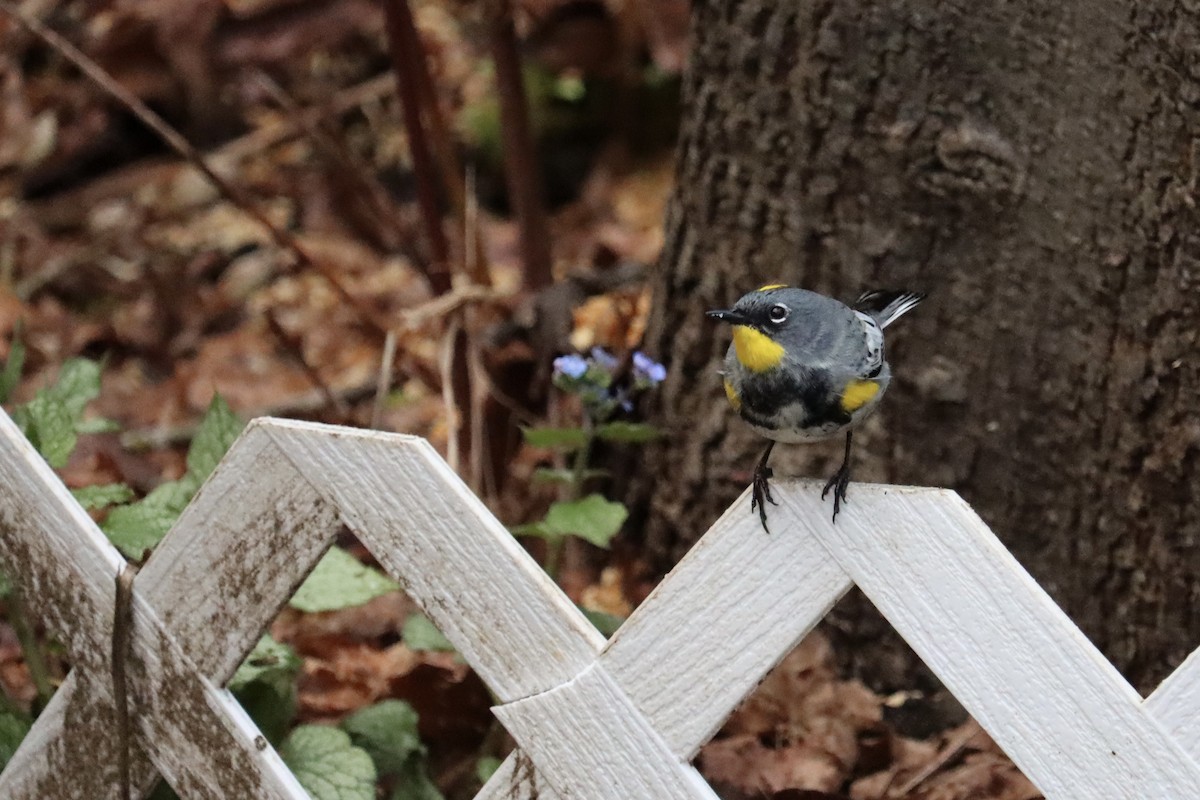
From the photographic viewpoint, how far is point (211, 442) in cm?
222

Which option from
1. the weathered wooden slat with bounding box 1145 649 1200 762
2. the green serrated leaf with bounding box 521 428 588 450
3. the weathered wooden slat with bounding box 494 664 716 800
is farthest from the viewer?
the green serrated leaf with bounding box 521 428 588 450

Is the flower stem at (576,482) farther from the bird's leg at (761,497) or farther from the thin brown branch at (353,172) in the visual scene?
the thin brown branch at (353,172)

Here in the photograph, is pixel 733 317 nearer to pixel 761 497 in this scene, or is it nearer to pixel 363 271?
pixel 761 497

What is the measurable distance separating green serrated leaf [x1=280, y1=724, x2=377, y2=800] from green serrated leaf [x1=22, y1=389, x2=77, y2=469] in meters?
0.59

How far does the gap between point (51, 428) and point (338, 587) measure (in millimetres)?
529

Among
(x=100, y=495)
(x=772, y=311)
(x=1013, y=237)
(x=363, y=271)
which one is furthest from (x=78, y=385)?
(x=363, y=271)

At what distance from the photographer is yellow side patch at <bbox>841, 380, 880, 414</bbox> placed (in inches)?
69.4

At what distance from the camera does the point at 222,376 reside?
3.92 metres

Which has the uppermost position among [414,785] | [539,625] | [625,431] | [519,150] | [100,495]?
[519,150]

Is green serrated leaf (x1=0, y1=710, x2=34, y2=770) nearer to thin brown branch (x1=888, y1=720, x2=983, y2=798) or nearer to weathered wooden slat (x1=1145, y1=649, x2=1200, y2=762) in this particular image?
thin brown branch (x1=888, y1=720, x2=983, y2=798)

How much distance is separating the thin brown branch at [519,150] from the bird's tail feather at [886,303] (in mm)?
1318

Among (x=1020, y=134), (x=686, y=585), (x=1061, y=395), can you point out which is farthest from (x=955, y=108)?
(x=686, y=585)

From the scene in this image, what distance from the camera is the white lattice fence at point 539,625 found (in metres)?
1.45

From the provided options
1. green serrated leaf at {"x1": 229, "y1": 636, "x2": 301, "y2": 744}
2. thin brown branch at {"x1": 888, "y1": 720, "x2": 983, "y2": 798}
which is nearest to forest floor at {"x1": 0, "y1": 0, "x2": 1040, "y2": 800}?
thin brown branch at {"x1": 888, "y1": 720, "x2": 983, "y2": 798}
